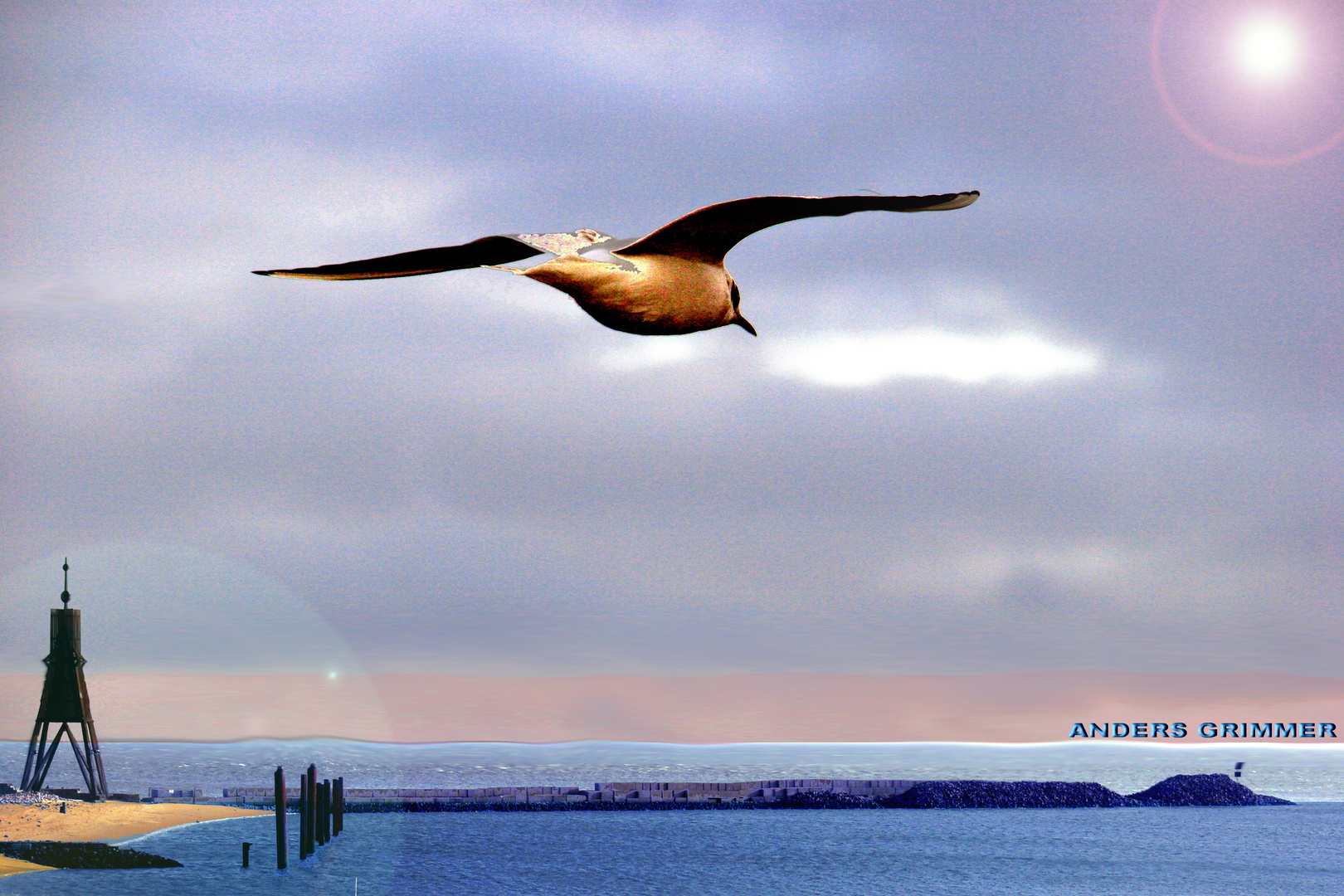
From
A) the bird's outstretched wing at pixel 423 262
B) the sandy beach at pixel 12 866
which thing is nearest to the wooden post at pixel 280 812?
the sandy beach at pixel 12 866

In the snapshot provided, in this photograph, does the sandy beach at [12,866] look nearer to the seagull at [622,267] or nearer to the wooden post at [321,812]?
the wooden post at [321,812]

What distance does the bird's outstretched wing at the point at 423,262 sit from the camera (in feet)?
13.4

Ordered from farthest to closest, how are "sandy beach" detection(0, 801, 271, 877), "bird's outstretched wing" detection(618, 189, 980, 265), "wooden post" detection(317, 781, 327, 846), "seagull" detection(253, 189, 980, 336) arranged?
"wooden post" detection(317, 781, 327, 846) → "sandy beach" detection(0, 801, 271, 877) → "seagull" detection(253, 189, 980, 336) → "bird's outstretched wing" detection(618, 189, 980, 265)

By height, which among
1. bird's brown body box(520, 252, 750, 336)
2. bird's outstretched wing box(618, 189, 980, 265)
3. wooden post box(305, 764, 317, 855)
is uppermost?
bird's outstretched wing box(618, 189, 980, 265)

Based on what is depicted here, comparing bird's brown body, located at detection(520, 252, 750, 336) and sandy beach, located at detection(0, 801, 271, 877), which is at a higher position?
bird's brown body, located at detection(520, 252, 750, 336)

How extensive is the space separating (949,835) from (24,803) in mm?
67525

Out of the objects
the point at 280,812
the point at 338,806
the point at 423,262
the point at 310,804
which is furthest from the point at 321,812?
the point at 423,262

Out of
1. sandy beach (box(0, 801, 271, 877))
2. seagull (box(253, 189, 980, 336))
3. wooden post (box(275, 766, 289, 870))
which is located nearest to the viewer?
seagull (box(253, 189, 980, 336))

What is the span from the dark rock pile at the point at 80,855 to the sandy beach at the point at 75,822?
26cm

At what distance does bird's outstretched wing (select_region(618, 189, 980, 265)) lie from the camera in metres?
3.51

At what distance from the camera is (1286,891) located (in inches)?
2404

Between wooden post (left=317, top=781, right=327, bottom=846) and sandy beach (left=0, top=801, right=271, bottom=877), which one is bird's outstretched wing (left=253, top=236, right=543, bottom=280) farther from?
wooden post (left=317, top=781, right=327, bottom=846)

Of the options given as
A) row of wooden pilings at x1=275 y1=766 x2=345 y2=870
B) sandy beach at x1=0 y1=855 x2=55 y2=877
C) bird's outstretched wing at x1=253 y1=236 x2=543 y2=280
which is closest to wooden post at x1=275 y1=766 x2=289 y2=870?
row of wooden pilings at x1=275 y1=766 x2=345 y2=870

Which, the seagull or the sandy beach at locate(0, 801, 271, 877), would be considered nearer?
the seagull
